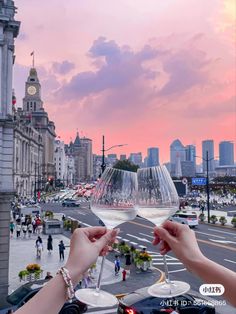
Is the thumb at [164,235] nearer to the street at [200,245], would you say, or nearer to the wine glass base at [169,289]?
the wine glass base at [169,289]

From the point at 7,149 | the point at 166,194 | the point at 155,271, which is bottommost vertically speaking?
the point at 155,271

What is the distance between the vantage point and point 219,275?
7.45 feet

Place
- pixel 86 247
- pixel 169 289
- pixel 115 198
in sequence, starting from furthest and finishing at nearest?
pixel 115 198 < pixel 169 289 < pixel 86 247

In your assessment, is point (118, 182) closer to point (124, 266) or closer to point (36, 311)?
point (36, 311)

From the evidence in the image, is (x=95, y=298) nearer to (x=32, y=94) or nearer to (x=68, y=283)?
(x=68, y=283)

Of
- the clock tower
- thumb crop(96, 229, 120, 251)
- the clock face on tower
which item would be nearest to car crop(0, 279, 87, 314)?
thumb crop(96, 229, 120, 251)

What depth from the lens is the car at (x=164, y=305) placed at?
10781mm

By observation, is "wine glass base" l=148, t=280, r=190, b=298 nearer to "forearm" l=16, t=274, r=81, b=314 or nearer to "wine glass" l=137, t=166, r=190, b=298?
"wine glass" l=137, t=166, r=190, b=298

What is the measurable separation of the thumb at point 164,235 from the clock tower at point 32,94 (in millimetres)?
175928

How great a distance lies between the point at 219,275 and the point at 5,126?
14.7 meters

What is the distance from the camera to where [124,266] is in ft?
72.9

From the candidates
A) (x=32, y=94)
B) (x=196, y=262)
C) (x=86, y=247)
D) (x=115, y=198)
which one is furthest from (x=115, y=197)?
(x=32, y=94)

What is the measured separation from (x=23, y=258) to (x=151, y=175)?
23377 mm

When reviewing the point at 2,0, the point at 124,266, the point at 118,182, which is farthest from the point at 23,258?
the point at 118,182
